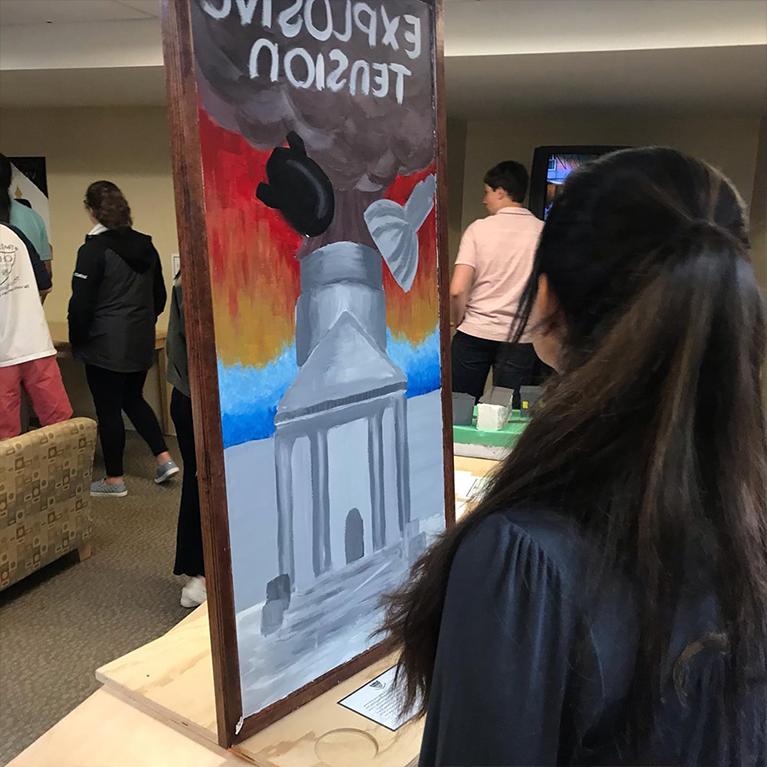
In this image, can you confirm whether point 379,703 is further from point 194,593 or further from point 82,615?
point 82,615

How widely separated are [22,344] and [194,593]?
3.80 feet

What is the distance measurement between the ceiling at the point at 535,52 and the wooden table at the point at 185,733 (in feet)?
7.76

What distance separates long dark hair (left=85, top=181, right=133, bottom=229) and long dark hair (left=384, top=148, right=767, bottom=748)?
2.95 metres

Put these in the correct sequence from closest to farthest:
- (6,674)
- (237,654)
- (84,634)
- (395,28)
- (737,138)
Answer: (237,654) → (395,28) → (6,674) → (84,634) → (737,138)

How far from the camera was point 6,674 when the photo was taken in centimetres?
228

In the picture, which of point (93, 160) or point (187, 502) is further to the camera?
point (93, 160)

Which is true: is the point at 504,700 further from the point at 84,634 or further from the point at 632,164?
the point at 84,634

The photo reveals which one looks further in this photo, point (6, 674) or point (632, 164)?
point (6, 674)

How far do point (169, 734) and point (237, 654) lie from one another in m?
0.18

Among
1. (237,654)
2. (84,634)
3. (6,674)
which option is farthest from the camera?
(84,634)

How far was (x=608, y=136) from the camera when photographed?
4359 mm

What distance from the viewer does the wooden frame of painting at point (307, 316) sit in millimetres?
826

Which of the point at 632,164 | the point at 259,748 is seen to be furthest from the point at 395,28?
the point at 259,748

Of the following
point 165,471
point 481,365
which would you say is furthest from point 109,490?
point 481,365
